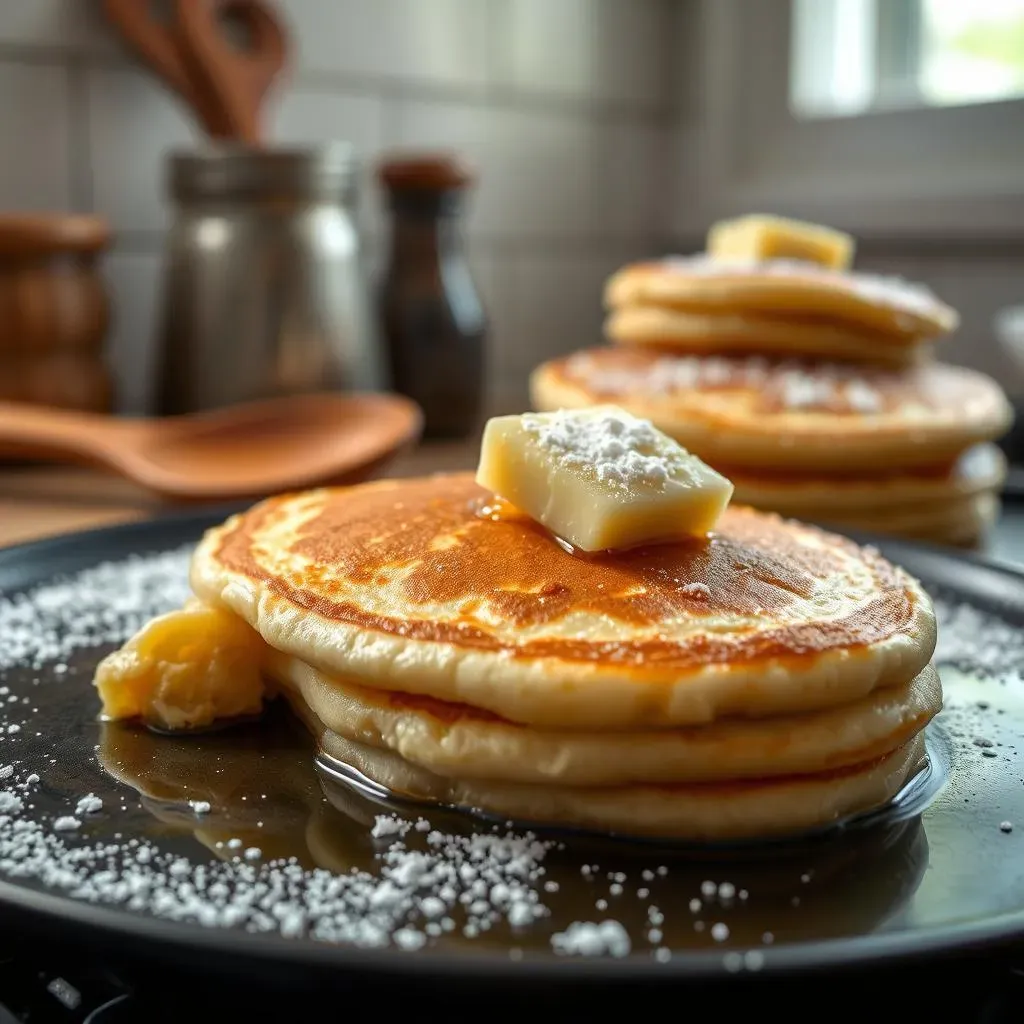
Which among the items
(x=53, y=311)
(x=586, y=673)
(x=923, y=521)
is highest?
(x=53, y=311)

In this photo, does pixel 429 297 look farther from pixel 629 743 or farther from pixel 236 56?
pixel 629 743

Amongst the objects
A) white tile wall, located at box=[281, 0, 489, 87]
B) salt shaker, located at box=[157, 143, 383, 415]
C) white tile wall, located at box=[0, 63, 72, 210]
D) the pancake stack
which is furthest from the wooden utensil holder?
the pancake stack

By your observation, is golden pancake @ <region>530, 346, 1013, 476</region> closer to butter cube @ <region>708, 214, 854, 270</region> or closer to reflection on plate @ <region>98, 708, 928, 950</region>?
butter cube @ <region>708, 214, 854, 270</region>

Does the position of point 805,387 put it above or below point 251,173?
below

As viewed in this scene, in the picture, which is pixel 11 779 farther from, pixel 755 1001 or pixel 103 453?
pixel 103 453

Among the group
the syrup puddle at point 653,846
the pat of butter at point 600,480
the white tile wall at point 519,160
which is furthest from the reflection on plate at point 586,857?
the white tile wall at point 519,160

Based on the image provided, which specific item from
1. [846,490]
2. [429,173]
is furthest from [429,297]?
[846,490]

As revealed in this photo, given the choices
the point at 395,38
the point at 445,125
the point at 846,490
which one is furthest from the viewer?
the point at 445,125
